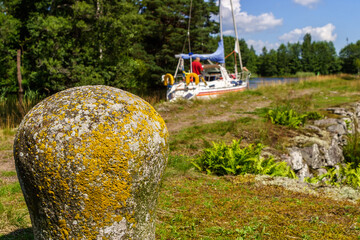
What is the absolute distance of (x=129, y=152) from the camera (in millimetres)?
2115

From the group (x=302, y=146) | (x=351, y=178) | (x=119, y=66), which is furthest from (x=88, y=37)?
(x=351, y=178)

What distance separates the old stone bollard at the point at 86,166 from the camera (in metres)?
2.03

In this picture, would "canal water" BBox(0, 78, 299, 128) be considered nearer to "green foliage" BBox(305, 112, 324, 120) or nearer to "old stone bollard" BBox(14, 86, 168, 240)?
"green foliage" BBox(305, 112, 324, 120)

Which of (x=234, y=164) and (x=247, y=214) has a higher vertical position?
(x=234, y=164)

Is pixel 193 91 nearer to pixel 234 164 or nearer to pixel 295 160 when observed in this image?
pixel 295 160

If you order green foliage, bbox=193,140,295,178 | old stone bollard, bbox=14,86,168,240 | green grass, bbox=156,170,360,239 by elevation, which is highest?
old stone bollard, bbox=14,86,168,240

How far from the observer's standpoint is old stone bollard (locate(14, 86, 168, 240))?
2025 millimetres

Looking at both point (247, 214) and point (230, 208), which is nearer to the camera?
point (247, 214)

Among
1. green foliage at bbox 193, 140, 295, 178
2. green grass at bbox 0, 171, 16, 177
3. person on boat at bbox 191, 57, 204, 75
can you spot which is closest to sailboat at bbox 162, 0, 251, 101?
person on boat at bbox 191, 57, 204, 75

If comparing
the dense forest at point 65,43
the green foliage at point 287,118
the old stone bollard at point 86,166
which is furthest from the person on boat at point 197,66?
the old stone bollard at point 86,166

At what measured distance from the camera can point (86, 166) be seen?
2.01 metres

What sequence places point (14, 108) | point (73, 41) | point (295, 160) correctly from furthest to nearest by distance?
point (14, 108), point (73, 41), point (295, 160)

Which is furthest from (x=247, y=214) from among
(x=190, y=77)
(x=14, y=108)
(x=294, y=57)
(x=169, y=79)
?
(x=294, y=57)

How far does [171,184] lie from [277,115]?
605 cm
